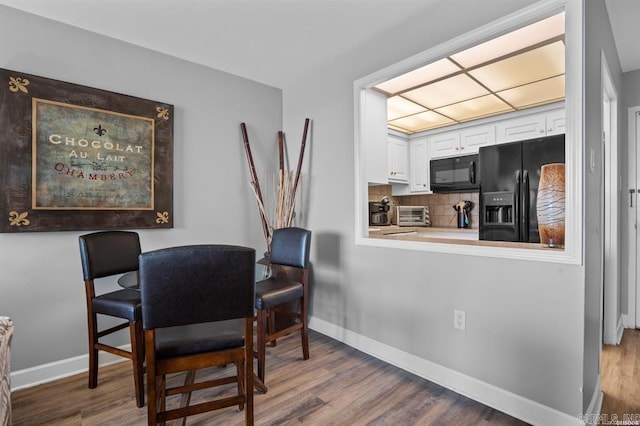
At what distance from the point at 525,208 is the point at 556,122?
4.21 ft

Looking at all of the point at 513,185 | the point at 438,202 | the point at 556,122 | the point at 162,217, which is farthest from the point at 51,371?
the point at 556,122

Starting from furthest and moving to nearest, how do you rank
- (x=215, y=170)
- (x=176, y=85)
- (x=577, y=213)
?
(x=215, y=170) < (x=176, y=85) < (x=577, y=213)

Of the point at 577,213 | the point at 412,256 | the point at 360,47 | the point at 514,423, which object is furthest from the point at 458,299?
the point at 360,47

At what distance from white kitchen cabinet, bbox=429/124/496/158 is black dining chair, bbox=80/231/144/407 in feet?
11.2

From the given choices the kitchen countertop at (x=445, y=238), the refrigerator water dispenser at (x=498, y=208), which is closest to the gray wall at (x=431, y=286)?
the kitchen countertop at (x=445, y=238)

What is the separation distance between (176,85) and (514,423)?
3.27m

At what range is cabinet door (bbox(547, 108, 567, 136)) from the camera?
10.2 ft

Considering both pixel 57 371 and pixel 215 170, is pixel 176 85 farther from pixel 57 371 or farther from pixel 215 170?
pixel 57 371

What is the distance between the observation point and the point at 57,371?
2137 millimetres

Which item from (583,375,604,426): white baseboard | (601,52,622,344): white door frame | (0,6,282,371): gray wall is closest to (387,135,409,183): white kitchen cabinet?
(0,6,282,371): gray wall

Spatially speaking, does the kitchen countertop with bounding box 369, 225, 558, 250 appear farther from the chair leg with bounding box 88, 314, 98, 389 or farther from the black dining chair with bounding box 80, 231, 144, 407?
the chair leg with bounding box 88, 314, 98, 389

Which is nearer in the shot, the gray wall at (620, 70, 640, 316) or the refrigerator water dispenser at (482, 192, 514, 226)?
the refrigerator water dispenser at (482, 192, 514, 226)

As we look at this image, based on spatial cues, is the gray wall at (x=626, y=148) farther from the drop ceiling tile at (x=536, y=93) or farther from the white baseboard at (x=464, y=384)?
the white baseboard at (x=464, y=384)

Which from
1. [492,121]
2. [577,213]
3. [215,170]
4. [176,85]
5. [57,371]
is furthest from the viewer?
[492,121]
